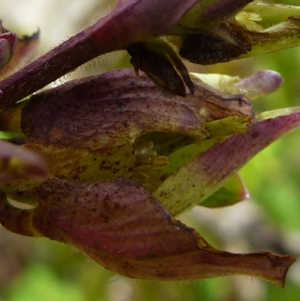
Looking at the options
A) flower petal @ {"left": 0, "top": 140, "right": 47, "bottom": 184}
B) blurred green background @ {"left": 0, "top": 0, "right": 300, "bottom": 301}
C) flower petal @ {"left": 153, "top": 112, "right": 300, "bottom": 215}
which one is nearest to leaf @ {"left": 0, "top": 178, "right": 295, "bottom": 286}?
flower petal @ {"left": 153, "top": 112, "right": 300, "bottom": 215}

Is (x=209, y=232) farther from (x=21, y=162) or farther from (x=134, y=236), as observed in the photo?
(x=21, y=162)

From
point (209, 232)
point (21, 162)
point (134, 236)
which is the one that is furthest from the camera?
point (209, 232)

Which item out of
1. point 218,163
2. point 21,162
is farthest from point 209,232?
point 21,162

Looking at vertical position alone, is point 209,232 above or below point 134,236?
below

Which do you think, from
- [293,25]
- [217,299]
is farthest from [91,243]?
[217,299]

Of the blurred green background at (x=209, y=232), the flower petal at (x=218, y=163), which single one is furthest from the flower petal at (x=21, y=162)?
the blurred green background at (x=209, y=232)

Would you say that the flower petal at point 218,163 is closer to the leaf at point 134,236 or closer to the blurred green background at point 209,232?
the leaf at point 134,236
